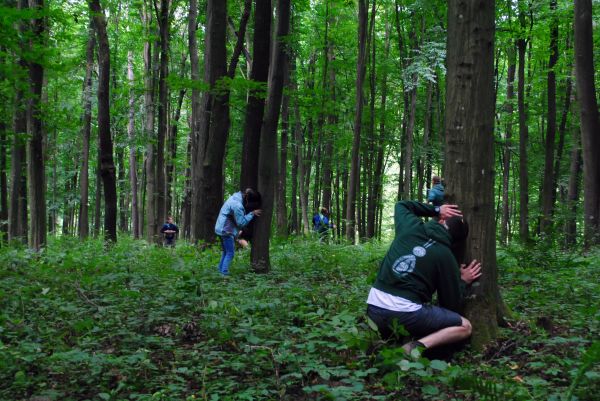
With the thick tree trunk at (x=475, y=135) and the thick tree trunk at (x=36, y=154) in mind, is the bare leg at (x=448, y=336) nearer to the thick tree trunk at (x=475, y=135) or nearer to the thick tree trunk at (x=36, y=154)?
the thick tree trunk at (x=475, y=135)

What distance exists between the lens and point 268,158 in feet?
30.3

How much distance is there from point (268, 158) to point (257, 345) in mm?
4883

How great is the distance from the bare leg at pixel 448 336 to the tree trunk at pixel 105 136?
1173 cm

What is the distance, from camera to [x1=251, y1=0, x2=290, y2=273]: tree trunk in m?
9.20

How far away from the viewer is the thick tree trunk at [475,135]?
4.86 meters

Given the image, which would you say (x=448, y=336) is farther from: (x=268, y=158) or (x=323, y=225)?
(x=323, y=225)

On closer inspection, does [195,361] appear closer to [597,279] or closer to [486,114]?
[486,114]

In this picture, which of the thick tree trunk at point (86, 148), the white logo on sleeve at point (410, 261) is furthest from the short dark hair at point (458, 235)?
the thick tree trunk at point (86, 148)

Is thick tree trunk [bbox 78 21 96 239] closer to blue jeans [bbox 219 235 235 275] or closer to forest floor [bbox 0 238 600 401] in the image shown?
blue jeans [bbox 219 235 235 275]

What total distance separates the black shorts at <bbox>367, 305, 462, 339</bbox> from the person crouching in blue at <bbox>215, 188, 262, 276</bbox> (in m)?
5.03

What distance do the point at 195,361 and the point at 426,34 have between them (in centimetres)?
1937

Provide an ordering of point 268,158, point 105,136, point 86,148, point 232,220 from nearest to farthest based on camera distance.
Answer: point 268,158
point 232,220
point 105,136
point 86,148

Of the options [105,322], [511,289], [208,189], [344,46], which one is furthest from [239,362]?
[344,46]

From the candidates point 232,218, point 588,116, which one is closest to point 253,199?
point 232,218
